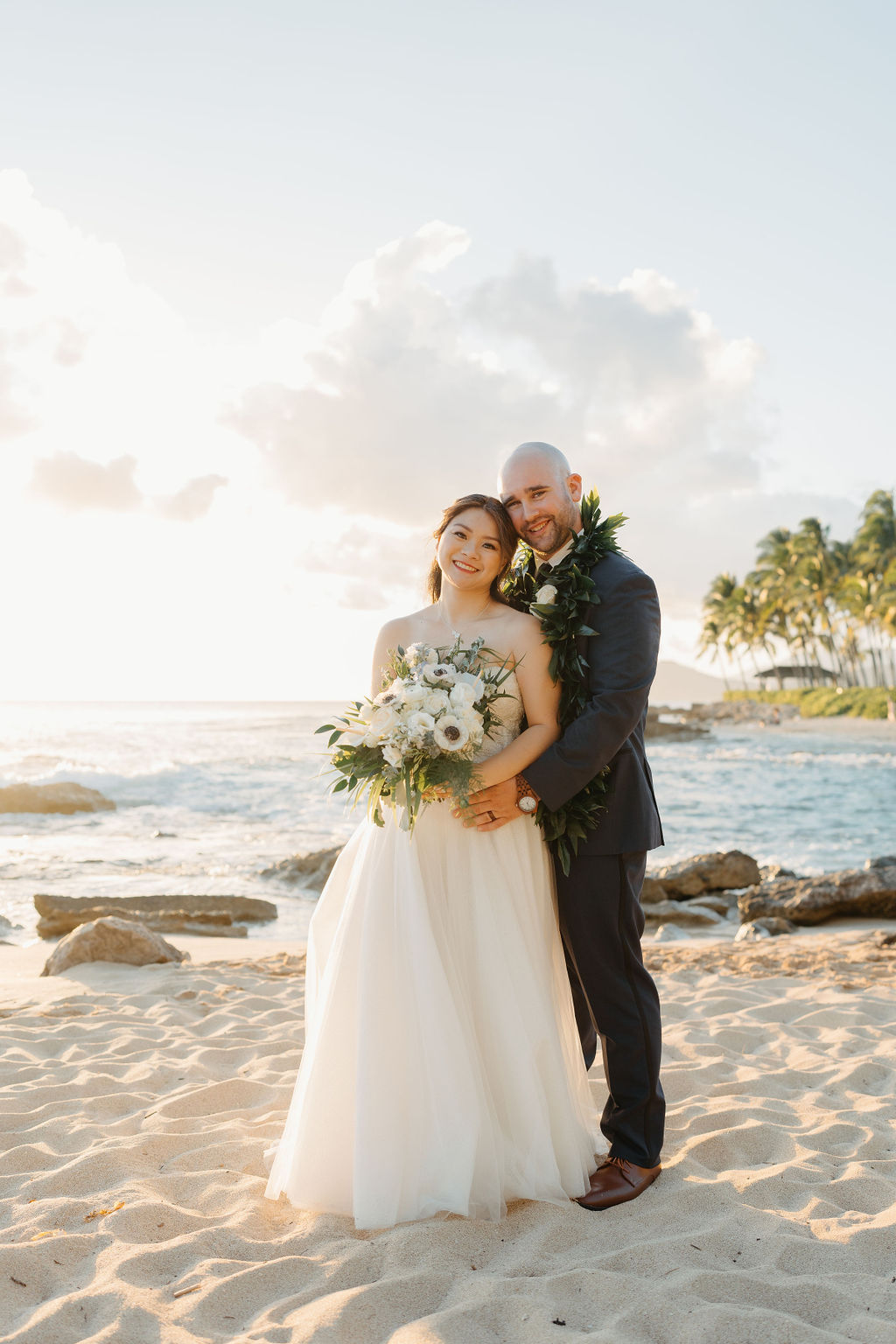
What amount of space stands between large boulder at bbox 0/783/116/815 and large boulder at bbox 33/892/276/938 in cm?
970

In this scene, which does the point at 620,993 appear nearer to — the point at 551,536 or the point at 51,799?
the point at 551,536

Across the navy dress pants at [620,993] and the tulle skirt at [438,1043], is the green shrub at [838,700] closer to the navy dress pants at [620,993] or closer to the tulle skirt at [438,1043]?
the navy dress pants at [620,993]

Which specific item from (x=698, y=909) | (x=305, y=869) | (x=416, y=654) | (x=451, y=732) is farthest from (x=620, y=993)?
(x=305, y=869)

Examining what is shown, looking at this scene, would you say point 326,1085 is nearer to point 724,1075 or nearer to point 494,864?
point 494,864

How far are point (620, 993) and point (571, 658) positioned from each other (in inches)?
48.3

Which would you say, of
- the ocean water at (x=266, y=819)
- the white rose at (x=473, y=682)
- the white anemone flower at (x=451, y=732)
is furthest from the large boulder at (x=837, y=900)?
the white anemone flower at (x=451, y=732)

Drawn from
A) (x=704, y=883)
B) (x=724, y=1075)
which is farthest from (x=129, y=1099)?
(x=704, y=883)

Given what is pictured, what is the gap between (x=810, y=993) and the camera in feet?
19.5

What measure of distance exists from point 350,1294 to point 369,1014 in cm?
80

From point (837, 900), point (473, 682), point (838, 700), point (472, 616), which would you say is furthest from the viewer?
point (838, 700)

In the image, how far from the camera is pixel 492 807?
10.7 ft

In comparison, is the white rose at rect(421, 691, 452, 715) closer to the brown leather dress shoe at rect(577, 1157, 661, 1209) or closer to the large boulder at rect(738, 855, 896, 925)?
the brown leather dress shoe at rect(577, 1157, 661, 1209)

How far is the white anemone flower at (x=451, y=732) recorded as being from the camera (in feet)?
9.80

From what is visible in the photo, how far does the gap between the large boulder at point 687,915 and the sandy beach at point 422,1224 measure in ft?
14.1
